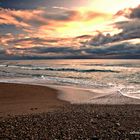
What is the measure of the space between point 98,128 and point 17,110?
558cm

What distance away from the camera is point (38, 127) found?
28.0 feet

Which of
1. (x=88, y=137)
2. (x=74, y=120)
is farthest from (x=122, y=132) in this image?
(x=74, y=120)

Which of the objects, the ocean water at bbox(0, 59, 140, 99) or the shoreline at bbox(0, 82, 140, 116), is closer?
the shoreline at bbox(0, 82, 140, 116)

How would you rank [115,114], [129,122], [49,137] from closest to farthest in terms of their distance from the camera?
[49,137], [129,122], [115,114]

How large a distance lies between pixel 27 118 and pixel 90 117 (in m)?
2.61

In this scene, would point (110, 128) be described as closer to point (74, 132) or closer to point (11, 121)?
point (74, 132)

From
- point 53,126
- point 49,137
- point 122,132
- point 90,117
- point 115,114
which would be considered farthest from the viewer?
point 115,114

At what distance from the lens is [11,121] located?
9.25m

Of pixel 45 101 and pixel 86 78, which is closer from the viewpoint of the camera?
pixel 45 101

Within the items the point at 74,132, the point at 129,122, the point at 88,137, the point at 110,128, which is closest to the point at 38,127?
the point at 74,132

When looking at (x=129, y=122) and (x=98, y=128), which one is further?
(x=129, y=122)

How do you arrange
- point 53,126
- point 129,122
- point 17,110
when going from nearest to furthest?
point 53,126
point 129,122
point 17,110

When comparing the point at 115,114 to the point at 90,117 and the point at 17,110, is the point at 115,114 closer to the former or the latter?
the point at 90,117

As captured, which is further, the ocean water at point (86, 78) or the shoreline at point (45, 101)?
the ocean water at point (86, 78)
